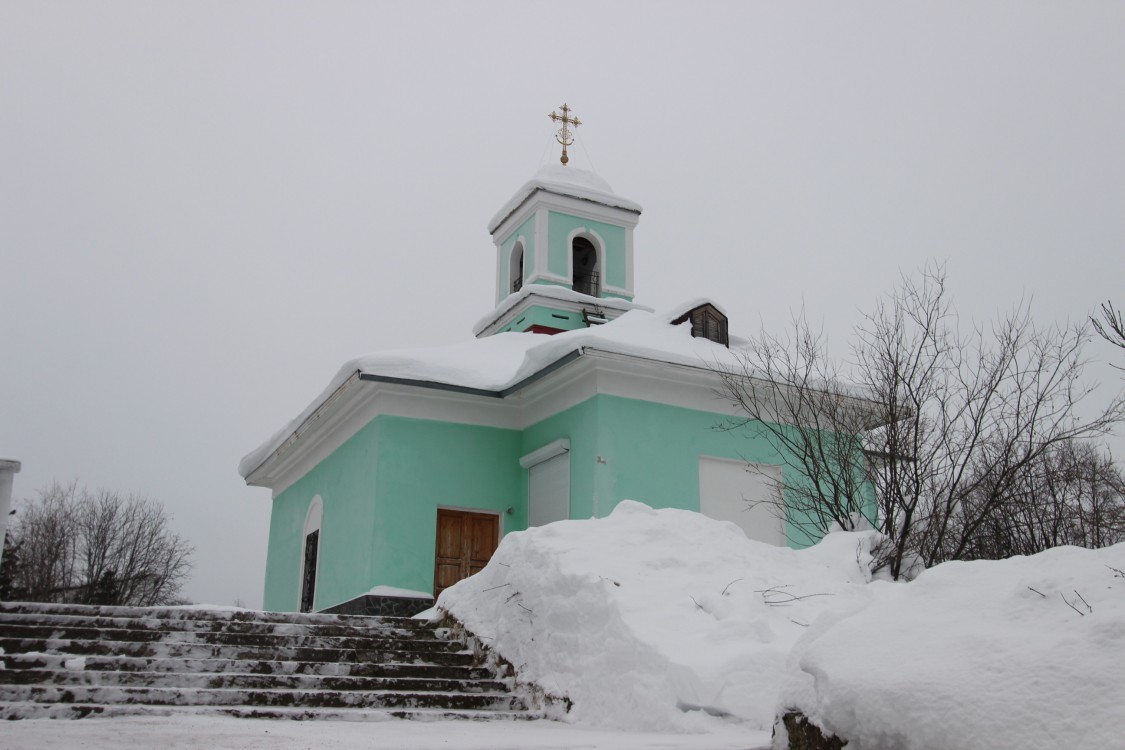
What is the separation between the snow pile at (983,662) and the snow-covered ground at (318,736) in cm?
106

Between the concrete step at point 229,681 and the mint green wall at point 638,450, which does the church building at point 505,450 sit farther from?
the concrete step at point 229,681

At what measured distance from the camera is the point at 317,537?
60.4 ft

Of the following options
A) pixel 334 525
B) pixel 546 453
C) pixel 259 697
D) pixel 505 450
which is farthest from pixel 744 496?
pixel 259 697

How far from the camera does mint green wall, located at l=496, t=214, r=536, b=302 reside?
22.8 metres

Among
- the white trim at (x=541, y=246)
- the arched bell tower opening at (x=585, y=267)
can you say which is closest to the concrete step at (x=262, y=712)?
the white trim at (x=541, y=246)

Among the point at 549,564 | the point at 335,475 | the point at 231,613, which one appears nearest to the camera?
the point at 549,564

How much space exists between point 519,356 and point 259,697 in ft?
38.1

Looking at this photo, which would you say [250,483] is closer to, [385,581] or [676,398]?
[385,581]

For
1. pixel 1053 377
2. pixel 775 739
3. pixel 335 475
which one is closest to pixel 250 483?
pixel 335 475

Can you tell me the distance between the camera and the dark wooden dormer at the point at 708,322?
17875 mm

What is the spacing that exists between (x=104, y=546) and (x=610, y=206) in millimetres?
28933

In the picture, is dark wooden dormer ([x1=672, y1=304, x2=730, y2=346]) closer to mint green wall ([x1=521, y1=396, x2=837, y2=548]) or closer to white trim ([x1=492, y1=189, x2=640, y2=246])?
mint green wall ([x1=521, y1=396, x2=837, y2=548])

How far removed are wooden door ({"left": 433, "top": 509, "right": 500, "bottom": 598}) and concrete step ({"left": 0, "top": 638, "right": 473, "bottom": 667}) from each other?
6.72 meters

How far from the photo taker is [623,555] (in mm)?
8945
